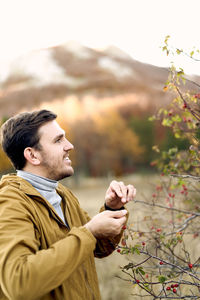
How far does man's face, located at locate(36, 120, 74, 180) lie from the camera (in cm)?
201

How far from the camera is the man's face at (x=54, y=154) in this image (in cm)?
201

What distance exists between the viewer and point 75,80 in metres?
39.9

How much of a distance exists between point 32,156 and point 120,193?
0.52 metres

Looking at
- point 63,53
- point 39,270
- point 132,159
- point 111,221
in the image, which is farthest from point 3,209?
point 63,53

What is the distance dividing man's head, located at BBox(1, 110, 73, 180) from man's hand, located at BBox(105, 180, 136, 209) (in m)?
0.25

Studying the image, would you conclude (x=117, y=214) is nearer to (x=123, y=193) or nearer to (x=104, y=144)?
(x=123, y=193)

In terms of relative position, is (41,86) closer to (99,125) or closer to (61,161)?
(99,125)

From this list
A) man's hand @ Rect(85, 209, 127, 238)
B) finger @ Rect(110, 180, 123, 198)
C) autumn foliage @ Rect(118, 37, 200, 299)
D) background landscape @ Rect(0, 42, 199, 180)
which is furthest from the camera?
background landscape @ Rect(0, 42, 199, 180)

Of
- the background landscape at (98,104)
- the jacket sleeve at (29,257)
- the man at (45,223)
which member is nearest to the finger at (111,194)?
the man at (45,223)

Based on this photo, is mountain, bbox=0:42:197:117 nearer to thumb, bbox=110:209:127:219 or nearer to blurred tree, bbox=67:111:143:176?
blurred tree, bbox=67:111:143:176

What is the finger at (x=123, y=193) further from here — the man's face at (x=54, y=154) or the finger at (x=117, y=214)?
the man's face at (x=54, y=154)

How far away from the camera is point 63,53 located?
149 feet

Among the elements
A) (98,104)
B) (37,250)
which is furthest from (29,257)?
(98,104)

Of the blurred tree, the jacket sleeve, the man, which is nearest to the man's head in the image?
the man
